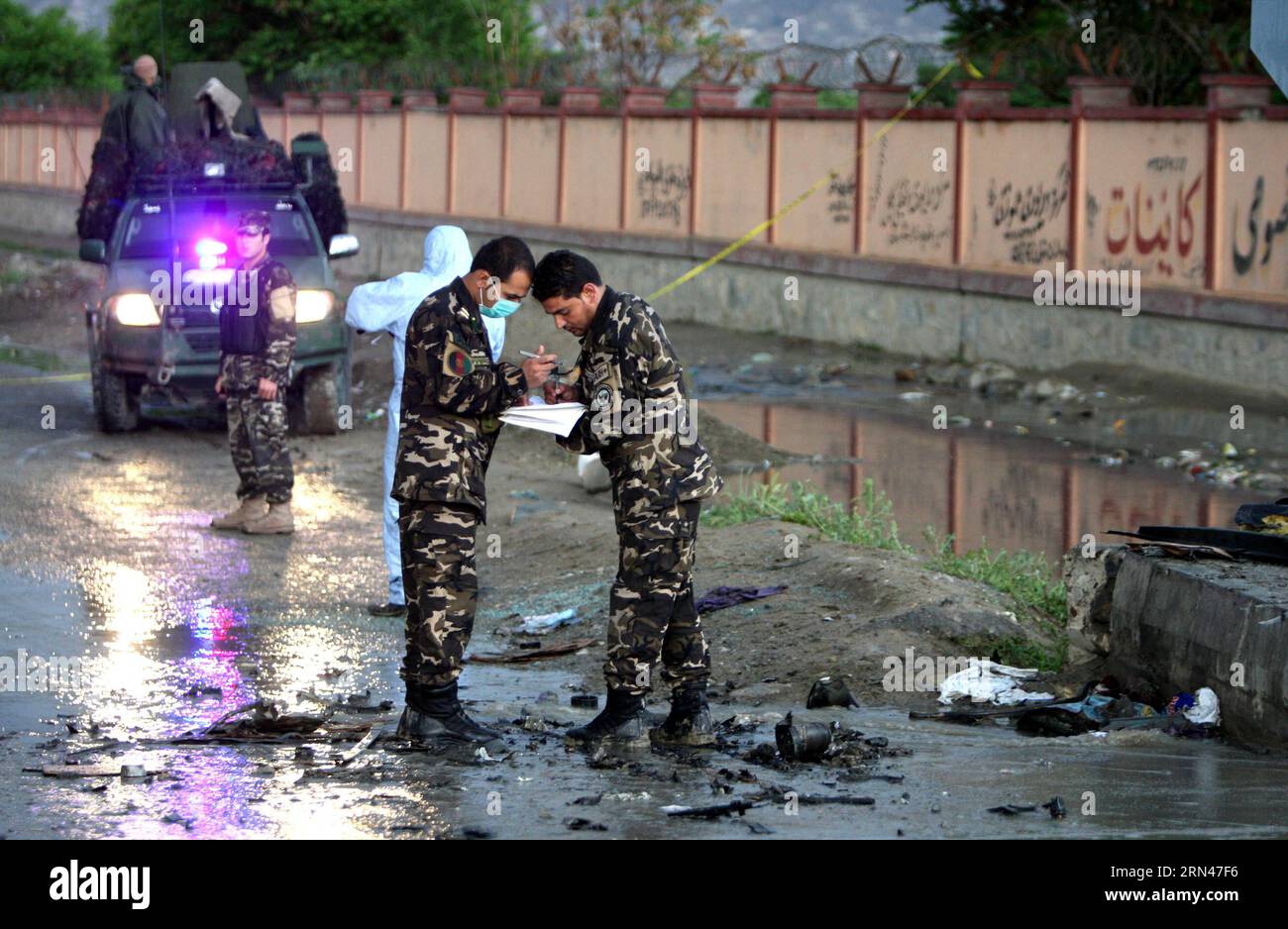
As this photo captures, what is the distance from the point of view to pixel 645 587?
6.14m

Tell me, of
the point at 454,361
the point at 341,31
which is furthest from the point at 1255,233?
the point at 341,31

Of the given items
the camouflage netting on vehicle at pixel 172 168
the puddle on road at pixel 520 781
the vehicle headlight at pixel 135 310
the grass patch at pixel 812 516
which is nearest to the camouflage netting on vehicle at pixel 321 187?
the camouflage netting on vehicle at pixel 172 168

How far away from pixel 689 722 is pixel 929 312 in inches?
592

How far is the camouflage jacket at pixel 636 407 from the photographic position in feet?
19.9

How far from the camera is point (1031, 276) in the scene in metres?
19.3

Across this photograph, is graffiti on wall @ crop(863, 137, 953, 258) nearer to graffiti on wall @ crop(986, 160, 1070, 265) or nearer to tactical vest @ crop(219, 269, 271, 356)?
graffiti on wall @ crop(986, 160, 1070, 265)

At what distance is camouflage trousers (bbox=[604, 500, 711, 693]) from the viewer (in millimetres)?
6113

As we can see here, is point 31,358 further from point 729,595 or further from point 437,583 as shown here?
point 437,583

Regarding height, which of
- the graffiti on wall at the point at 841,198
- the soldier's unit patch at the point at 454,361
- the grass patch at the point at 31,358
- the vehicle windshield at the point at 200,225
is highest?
the graffiti on wall at the point at 841,198

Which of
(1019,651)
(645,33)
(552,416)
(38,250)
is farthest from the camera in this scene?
(645,33)

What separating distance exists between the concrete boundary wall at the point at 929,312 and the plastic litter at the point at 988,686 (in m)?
10.0

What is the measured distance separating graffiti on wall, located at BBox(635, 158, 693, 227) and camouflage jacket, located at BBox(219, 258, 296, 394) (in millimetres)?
15302

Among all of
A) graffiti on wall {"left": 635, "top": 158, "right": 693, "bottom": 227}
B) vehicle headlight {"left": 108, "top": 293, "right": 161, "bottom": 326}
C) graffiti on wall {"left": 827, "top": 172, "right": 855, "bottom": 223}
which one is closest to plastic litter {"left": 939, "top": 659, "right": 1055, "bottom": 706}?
vehicle headlight {"left": 108, "top": 293, "right": 161, "bottom": 326}

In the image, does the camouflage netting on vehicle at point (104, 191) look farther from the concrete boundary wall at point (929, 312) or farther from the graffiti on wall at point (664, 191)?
the graffiti on wall at point (664, 191)
